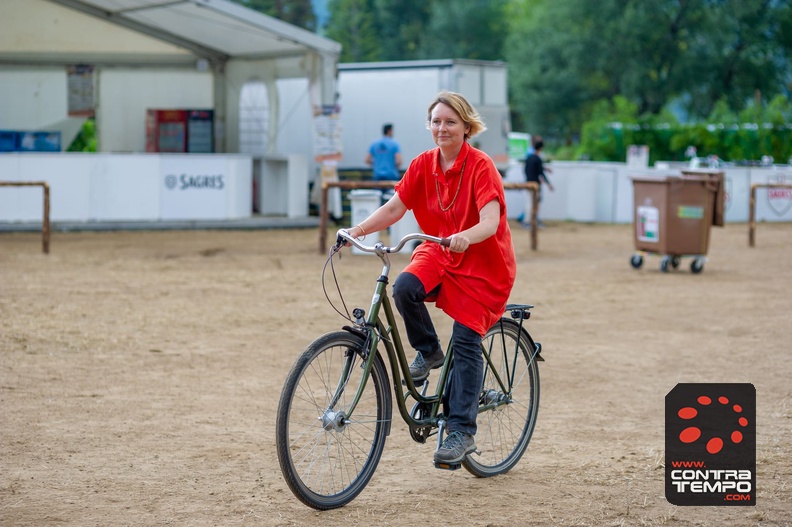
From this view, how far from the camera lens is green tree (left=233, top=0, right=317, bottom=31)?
72.0 metres

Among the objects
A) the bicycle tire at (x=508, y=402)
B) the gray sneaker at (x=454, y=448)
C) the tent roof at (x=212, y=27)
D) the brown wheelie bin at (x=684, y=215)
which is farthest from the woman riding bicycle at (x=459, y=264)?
the tent roof at (x=212, y=27)

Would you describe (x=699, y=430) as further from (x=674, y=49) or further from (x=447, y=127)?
(x=674, y=49)

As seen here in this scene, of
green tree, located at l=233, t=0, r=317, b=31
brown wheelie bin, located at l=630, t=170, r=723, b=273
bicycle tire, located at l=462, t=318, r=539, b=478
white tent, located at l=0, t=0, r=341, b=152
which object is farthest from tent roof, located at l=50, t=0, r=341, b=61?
green tree, located at l=233, t=0, r=317, b=31

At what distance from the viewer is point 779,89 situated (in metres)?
53.4

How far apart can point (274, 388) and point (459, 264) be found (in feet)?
9.06

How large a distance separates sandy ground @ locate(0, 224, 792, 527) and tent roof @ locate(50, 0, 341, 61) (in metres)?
5.10

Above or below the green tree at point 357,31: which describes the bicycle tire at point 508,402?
below

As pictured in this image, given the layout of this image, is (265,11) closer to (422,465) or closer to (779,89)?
(779,89)

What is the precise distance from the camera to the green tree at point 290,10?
2835 inches

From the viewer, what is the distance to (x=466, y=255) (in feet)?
16.6

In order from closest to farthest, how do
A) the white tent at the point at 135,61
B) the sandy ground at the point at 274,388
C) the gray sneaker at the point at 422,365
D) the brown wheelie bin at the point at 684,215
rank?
the sandy ground at the point at 274,388
the gray sneaker at the point at 422,365
the brown wheelie bin at the point at 684,215
the white tent at the point at 135,61

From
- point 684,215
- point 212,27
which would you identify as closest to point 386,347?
point 684,215

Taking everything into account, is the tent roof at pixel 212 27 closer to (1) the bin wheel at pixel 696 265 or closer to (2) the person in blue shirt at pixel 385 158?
(2) the person in blue shirt at pixel 385 158

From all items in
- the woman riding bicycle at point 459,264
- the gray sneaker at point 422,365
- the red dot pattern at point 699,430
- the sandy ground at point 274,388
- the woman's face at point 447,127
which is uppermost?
the woman's face at point 447,127
